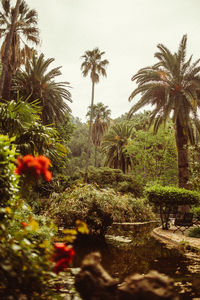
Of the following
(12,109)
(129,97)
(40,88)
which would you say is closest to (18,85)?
(40,88)

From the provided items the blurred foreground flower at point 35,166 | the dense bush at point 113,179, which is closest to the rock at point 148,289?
the blurred foreground flower at point 35,166

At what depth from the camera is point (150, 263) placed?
616 cm

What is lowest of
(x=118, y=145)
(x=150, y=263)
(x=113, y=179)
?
(x=150, y=263)

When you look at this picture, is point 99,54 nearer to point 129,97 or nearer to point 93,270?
point 129,97

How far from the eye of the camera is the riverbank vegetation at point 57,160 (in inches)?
93.8

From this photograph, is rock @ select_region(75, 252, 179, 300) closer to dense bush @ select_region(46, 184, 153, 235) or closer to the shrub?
dense bush @ select_region(46, 184, 153, 235)

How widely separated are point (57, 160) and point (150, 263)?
4.07 meters

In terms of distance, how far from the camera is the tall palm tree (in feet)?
53.2

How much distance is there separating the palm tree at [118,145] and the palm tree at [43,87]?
1153 cm

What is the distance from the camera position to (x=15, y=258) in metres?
2.33

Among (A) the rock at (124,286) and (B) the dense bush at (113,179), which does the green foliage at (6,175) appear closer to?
(A) the rock at (124,286)

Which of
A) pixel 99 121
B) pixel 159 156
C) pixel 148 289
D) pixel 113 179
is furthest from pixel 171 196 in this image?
A: pixel 99 121

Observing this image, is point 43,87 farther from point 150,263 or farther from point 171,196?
point 150,263

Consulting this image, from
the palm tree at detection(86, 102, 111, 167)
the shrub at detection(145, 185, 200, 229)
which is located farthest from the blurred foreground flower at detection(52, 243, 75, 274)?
the palm tree at detection(86, 102, 111, 167)
